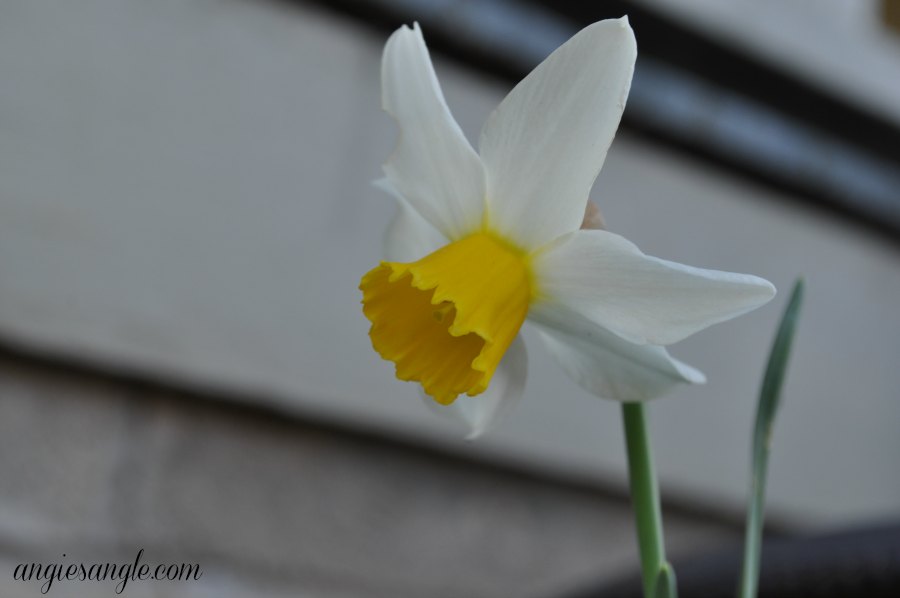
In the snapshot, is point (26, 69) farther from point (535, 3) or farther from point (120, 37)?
point (535, 3)

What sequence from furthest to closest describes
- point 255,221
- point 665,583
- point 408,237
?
1. point 255,221
2. point 408,237
3. point 665,583

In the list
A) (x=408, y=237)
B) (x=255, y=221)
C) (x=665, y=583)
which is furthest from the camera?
(x=255, y=221)

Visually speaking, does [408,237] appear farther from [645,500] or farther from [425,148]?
[645,500]

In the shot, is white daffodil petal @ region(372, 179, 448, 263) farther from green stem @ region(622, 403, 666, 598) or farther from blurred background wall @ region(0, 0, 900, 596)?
blurred background wall @ region(0, 0, 900, 596)

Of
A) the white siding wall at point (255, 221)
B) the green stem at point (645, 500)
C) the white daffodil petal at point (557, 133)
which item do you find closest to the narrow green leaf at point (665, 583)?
the green stem at point (645, 500)

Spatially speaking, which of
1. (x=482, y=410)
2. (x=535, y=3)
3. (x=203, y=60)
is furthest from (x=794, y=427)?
(x=482, y=410)

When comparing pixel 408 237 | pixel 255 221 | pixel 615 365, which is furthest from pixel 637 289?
pixel 255 221

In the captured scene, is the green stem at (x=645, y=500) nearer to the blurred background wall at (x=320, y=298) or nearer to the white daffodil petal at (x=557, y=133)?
the white daffodil petal at (x=557, y=133)

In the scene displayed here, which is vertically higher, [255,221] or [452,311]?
[255,221]
